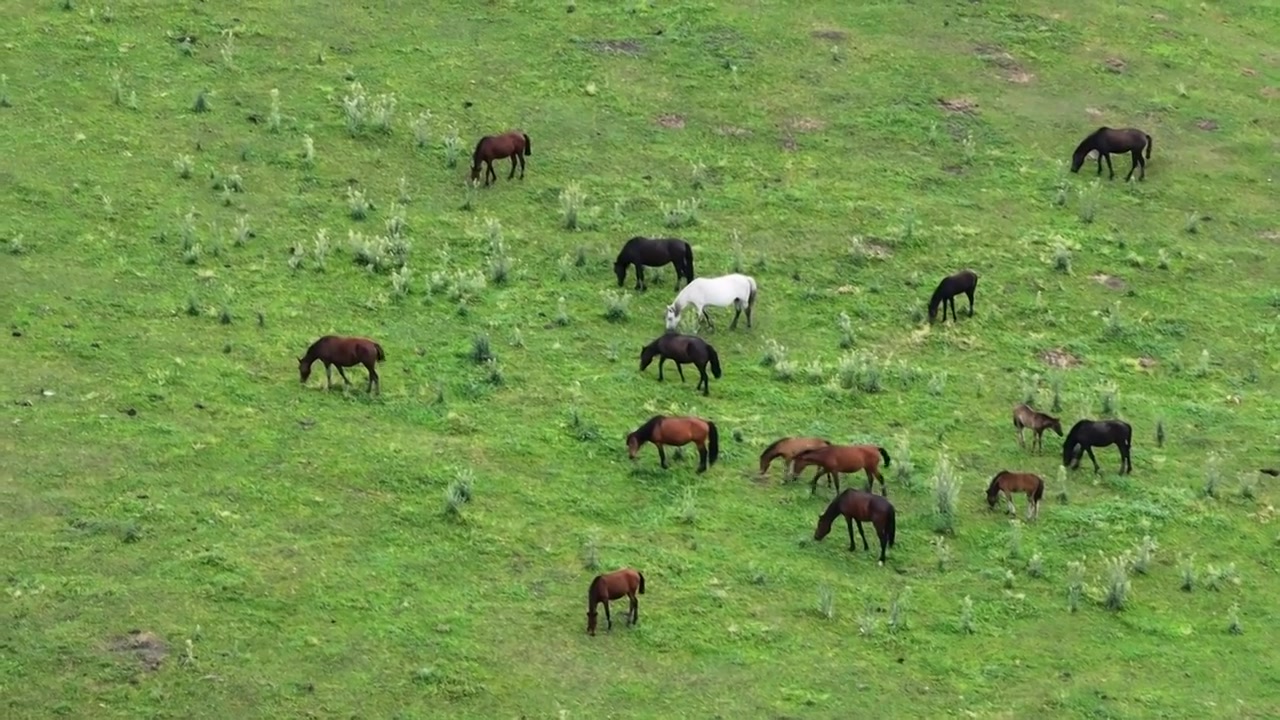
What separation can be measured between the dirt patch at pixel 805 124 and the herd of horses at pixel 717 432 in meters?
6.91

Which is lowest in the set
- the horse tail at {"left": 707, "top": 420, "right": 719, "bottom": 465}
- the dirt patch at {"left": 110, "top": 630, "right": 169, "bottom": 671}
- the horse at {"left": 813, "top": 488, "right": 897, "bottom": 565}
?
the dirt patch at {"left": 110, "top": 630, "right": 169, "bottom": 671}

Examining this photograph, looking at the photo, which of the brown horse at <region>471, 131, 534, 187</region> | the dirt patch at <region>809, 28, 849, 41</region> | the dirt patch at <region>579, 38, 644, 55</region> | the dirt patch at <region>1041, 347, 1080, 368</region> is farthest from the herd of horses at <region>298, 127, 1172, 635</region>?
the dirt patch at <region>809, 28, 849, 41</region>

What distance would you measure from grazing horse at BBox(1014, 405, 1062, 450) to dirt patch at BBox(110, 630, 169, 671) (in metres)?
12.0

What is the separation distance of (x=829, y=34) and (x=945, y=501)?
1932cm

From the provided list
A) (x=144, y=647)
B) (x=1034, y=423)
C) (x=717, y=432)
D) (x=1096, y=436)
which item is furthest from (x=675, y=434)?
(x=144, y=647)

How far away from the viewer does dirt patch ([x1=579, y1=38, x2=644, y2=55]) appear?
39375 mm

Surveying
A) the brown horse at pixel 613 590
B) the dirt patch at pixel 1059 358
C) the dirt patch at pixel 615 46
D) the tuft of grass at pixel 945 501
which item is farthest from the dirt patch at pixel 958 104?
the brown horse at pixel 613 590

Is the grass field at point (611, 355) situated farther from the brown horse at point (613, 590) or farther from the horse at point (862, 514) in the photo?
the horse at point (862, 514)

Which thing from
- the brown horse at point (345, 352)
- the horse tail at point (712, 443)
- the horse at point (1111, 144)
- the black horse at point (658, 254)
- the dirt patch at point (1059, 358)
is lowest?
the horse tail at point (712, 443)

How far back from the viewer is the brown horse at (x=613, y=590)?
20719mm

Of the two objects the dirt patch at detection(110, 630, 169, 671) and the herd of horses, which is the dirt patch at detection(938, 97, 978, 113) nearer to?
the herd of horses

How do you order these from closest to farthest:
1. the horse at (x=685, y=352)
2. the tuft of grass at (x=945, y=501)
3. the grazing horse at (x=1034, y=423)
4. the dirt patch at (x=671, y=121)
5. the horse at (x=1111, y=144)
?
the tuft of grass at (x=945, y=501)
the grazing horse at (x=1034, y=423)
the horse at (x=685, y=352)
the horse at (x=1111, y=144)
the dirt patch at (x=671, y=121)

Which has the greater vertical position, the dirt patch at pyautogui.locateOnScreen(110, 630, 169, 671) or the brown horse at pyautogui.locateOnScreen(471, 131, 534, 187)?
the brown horse at pyautogui.locateOnScreen(471, 131, 534, 187)

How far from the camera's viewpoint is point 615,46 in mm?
39625
